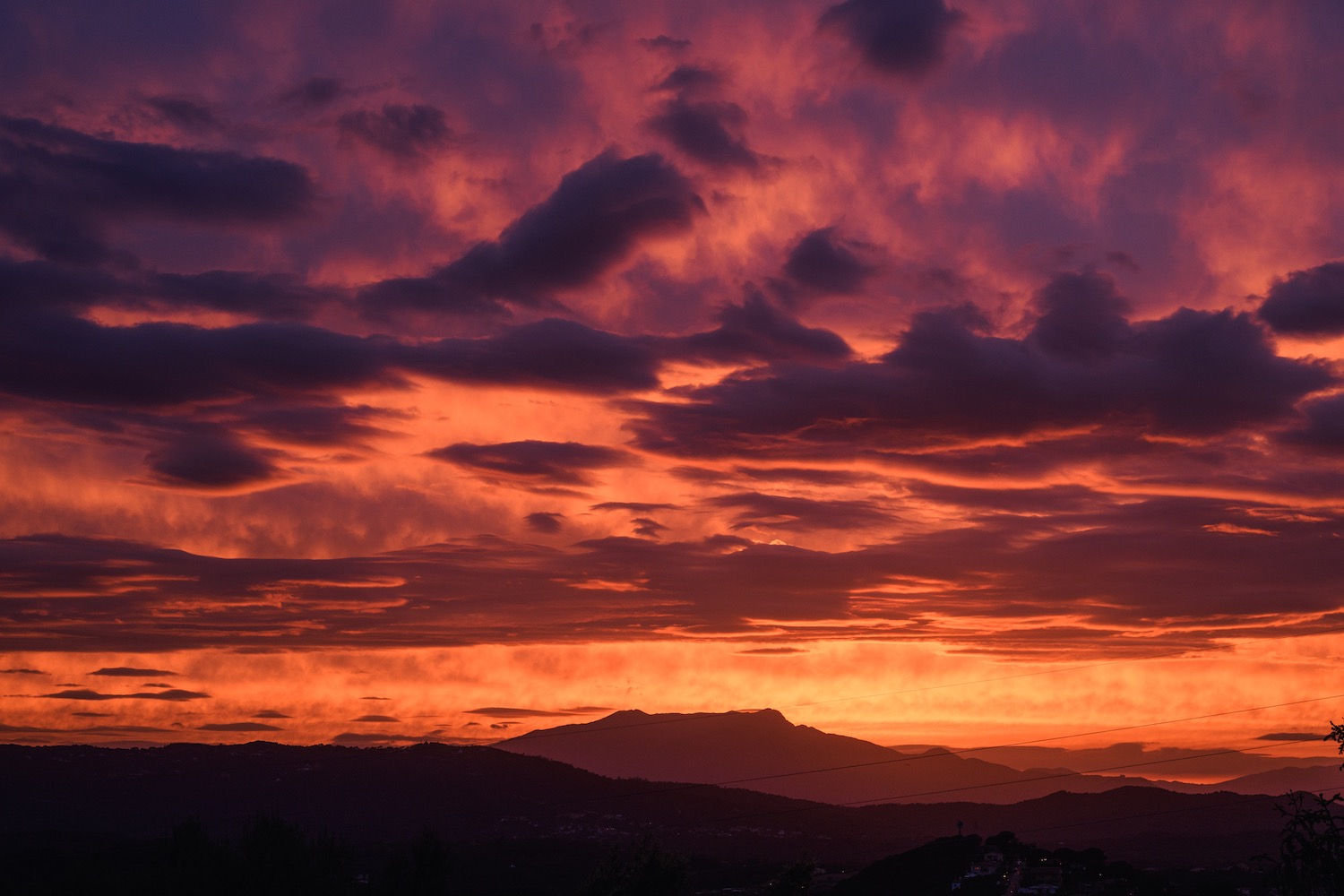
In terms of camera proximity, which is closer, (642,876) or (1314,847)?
(1314,847)

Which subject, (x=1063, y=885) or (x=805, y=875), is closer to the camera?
(x=805, y=875)

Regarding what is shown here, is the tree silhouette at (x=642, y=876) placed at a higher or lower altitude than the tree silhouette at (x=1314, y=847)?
lower

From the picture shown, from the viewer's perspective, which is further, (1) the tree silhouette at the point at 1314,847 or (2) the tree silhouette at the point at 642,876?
(2) the tree silhouette at the point at 642,876

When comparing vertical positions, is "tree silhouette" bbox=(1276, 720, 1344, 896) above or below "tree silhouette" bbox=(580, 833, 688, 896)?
above

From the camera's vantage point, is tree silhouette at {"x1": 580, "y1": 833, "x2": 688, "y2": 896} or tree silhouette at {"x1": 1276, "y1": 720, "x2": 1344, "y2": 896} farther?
tree silhouette at {"x1": 580, "y1": 833, "x2": 688, "y2": 896}

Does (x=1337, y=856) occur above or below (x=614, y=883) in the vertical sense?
above

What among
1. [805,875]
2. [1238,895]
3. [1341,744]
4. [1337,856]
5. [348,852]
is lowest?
[1238,895]

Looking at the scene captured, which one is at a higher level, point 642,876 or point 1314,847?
point 1314,847

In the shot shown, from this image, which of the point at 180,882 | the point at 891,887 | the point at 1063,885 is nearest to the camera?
the point at 180,882

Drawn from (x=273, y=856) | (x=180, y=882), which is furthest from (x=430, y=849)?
(x=180, y=882)

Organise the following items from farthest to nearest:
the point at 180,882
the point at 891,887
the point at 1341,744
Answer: the point at 891,887 < the point at 180,882 < the point at 1341,744

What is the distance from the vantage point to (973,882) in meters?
186

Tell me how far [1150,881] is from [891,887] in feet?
135

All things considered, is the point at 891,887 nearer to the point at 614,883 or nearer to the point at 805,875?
the point at 805,875
